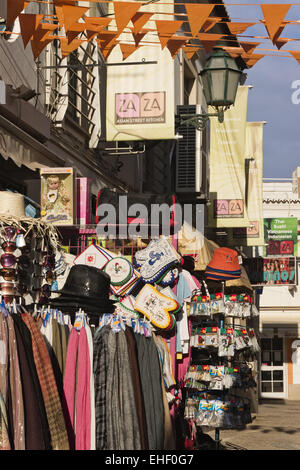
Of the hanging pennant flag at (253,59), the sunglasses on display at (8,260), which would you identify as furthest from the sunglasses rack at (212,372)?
the sunglasses on display at (8,260)

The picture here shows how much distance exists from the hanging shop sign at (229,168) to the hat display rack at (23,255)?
1305cm

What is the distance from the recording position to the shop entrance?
116ft

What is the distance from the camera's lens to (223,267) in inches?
478

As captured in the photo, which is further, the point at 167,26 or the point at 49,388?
the point at 167,26

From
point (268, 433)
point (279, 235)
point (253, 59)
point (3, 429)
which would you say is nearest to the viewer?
point (3, 429)

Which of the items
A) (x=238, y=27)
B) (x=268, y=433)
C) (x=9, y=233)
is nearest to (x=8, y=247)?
(x=9, y=233)

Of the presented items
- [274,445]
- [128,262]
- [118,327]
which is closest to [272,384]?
[274,445]

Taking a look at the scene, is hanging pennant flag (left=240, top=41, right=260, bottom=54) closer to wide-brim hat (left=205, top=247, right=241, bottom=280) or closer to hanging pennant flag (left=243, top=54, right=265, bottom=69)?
hanging pennant flag (left=243, top=54, right=265, bottom=69)

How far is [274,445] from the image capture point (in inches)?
623

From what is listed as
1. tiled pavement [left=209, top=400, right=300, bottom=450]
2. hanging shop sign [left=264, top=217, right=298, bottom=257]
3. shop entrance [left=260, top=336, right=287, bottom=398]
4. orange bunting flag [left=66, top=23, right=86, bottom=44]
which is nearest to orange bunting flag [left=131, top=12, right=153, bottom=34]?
orange bunting flag [left=66, top=23, right=86, bottom=44]

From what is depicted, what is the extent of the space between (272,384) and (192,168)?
59.9 feet

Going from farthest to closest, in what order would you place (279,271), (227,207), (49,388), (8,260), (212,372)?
(279,271) → (227,207) → (212,372) → (8,260) → (49,388)

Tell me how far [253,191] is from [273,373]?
14690 mm

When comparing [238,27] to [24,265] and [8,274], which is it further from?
[8,274]
